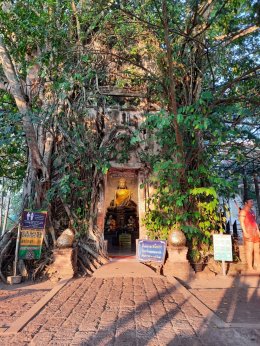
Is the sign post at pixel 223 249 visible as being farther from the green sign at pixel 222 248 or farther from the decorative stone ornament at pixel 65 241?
the decorative stone ornament at pixel 65 241

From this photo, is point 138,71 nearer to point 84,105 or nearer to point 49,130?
point 84,105

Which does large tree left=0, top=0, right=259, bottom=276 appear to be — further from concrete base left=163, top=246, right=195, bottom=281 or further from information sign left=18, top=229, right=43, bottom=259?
information sign left=18, top=229, right=43, bottom=259

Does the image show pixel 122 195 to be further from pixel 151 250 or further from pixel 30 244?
pixel 30 244

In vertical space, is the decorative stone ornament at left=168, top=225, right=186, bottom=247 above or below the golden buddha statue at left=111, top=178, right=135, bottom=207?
below

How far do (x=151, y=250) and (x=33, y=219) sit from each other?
2.81m

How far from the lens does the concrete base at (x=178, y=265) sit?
6145 millimetres

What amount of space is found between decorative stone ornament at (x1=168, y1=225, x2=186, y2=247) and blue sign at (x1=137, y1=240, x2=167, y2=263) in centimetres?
17

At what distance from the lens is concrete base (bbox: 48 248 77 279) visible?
19.4 ft

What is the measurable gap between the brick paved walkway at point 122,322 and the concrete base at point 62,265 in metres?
1.21

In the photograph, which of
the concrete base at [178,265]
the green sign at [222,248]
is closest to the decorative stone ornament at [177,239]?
the concrete base at [178,265]

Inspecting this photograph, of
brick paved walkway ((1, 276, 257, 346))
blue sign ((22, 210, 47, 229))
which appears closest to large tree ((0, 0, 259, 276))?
blue sign ((22, 210, 47, 229))

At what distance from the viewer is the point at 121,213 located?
11.6 m

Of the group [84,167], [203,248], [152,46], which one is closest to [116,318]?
[203,248]

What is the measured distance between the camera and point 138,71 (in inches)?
346
